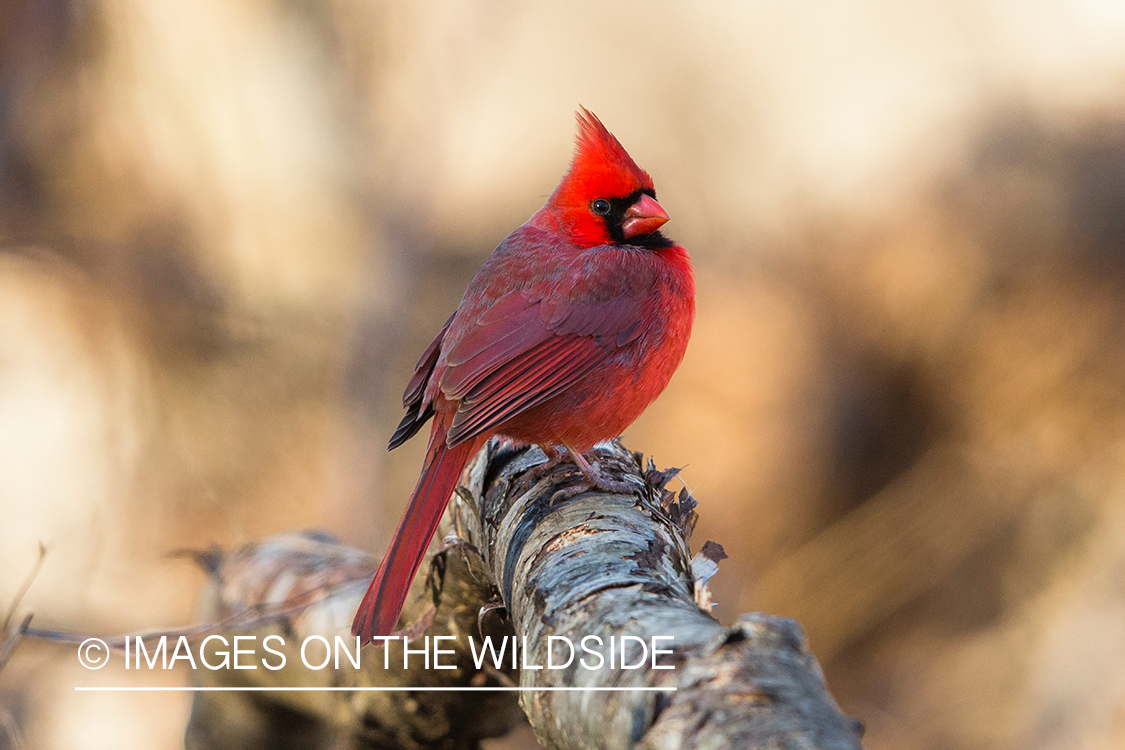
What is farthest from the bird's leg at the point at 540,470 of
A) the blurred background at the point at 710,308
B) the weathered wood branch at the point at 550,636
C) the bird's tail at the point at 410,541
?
the blurred background at the point at 710,308

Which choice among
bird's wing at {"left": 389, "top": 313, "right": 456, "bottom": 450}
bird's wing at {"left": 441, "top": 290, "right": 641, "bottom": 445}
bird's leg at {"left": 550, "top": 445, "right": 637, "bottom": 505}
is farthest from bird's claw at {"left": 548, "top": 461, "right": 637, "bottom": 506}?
bird's wing at {"left": 389, "top": 313, "right": 456, "bottom": 450}

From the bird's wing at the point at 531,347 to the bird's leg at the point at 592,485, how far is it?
0.66 ft

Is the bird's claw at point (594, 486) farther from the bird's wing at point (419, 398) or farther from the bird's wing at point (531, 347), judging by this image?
the bird's wing at point (419, 398)

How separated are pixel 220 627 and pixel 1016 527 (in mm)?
3525

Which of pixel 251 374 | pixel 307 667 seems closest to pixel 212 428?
pixel 251 374

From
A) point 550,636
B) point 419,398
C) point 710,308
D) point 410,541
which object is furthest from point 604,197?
point 710,308

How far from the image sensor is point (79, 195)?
4.98 m

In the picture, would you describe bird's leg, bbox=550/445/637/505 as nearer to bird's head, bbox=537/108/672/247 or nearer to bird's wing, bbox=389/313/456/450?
bird's wing, bbox=389/313/456/450

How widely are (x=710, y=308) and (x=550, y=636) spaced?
3.70 metres

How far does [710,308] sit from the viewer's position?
15.9 ft

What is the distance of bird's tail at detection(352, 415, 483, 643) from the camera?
173cm

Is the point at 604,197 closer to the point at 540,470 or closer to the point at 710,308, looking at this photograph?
the point at 540,470

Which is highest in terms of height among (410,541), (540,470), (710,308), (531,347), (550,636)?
(710,308)

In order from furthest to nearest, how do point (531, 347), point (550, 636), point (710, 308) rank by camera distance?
1. point (710, 308)
2. point (531, 347)
3. point (550, 636)
